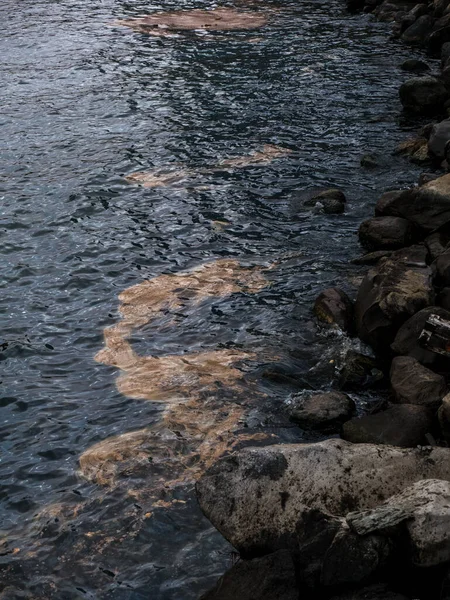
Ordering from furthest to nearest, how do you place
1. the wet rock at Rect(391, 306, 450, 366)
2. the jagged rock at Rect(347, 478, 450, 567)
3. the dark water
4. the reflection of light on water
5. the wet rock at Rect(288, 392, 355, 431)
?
the wet rock at Rect(391, 306, 450, 366), the wet rock at Rect(288, 392, 355, 431), the reflection of light on water, the dark water, the jagged rock at Rect(347, 478, 450, 567)

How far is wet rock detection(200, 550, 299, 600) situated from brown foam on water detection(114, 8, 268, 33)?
92.0 ft

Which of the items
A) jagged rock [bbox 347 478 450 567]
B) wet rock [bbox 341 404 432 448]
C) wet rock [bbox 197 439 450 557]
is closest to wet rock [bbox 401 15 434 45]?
wet rock [bbox 341 404 432 448]

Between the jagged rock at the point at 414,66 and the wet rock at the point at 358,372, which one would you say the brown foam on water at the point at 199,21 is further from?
the wet rock at the point at 358,372

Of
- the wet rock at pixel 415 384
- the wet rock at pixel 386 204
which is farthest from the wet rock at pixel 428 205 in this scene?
the wet rock at pixel 415 384

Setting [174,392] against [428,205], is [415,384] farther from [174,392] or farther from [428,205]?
[428,205]

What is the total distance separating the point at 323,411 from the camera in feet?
35.6

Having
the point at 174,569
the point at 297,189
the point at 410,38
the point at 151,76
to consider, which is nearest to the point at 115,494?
the point at 174,569

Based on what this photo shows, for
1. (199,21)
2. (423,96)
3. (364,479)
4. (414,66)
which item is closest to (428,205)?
(364,479)

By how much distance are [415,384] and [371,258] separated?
4598 mm

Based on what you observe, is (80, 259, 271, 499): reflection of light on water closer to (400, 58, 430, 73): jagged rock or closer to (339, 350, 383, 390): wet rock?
(339, 350, 383, 390): wet rock

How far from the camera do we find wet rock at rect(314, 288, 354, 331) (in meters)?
13.1

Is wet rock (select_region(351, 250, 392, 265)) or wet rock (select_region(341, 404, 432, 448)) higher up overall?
wet rock (select_region(341, 404, 432, 448))

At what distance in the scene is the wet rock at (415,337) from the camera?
11.5 meters

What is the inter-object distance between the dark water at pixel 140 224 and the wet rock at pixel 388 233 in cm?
47
